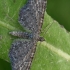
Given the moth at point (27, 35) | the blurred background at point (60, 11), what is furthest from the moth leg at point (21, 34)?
the blurred background at point (60, 11)

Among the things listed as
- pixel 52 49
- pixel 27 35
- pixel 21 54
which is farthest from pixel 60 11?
pixel 21 54

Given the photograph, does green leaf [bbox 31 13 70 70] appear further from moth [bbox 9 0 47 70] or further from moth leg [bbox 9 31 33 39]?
moth leg [bbox 9 31 33 39]

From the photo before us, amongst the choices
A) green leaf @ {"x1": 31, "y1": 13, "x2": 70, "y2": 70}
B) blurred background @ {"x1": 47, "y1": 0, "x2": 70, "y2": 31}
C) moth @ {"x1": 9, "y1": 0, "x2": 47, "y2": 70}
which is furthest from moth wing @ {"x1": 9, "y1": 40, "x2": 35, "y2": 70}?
blurred background @ {"x1": 47, "y1": 0, "x2": 70, "y2": 31}

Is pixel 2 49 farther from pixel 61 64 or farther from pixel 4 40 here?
pixel 61 64

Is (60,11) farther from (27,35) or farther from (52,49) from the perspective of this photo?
(27,35)

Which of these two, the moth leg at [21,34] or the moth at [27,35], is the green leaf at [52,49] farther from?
the moth leg at [21,34]

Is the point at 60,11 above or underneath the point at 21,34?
underneath

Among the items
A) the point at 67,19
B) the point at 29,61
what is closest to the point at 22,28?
the point at 29,61
